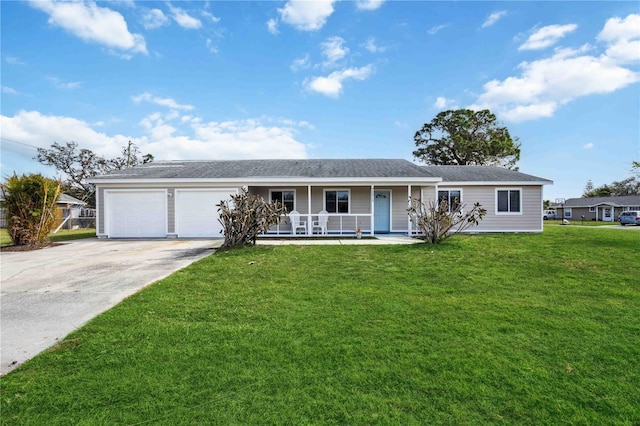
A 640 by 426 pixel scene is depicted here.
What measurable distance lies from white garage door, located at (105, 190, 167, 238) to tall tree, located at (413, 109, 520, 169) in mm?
29033

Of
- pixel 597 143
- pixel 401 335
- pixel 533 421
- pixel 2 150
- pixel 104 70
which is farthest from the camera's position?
pixel 2 150

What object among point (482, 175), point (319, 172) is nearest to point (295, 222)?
point (319, 172)

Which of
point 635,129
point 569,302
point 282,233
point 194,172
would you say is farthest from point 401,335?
point 635,129

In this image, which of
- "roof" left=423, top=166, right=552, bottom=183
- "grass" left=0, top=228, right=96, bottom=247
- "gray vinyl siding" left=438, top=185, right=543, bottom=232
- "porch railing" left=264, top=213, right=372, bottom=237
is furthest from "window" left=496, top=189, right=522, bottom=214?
"grass" left=0, top=228, right=96, bottom=247

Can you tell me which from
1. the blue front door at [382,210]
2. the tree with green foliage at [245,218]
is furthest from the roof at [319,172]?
the tree with green foliage at [245,218]

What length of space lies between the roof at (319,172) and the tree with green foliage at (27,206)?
240 centimetres

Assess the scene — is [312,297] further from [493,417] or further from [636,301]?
[636,301]

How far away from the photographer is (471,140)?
31922 mm

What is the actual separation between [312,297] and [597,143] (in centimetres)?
2380

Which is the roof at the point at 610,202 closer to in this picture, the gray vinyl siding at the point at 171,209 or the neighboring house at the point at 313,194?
the neighboring house at the point at 313,194

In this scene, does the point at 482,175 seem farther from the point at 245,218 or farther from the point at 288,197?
the point at 245,218

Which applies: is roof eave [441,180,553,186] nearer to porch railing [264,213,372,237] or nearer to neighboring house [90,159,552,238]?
neighboring house [90,159,552,238]

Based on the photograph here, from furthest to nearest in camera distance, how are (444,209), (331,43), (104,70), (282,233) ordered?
(104,70) < (331,43) < (282,233) < (444,209)

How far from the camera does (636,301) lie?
4531mm
